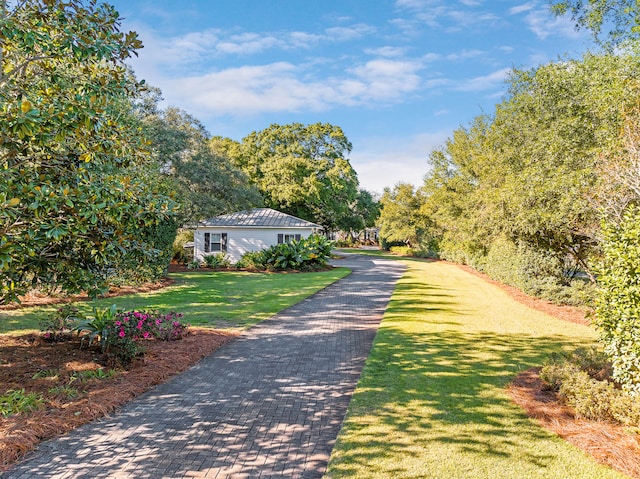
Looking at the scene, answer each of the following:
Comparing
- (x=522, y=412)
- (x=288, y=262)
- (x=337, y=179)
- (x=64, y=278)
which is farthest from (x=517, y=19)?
(x=337, y=179)

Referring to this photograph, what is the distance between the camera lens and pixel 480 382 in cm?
609

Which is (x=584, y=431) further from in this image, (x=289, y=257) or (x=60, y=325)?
(x=289, y=257)

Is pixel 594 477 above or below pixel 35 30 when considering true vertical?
below

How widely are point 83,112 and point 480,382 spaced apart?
691 cm

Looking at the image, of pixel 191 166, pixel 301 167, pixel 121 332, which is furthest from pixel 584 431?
pixel 301 167

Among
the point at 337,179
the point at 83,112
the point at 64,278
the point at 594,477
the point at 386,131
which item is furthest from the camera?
the point at 337,179

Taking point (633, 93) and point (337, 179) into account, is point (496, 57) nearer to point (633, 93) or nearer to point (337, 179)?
point (633, 93)

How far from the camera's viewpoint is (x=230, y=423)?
4660 millimetres

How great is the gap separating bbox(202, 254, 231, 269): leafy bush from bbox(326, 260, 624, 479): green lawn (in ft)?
56.8

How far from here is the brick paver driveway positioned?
375cm

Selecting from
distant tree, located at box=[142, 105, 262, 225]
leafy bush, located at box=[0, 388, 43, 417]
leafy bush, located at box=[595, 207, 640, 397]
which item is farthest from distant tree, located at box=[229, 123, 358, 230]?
leafy bush, located at box=[595, 207, 640, 397]

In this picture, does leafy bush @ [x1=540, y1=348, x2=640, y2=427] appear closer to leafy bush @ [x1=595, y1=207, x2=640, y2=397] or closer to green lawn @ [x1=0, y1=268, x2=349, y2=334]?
leafy bush @ [x1=595, y1=207, x2=640, y2=397]

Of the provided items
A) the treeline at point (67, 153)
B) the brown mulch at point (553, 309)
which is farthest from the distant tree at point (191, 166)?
the brown mulch at point (553, 309)

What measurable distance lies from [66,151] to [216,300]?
854cm
